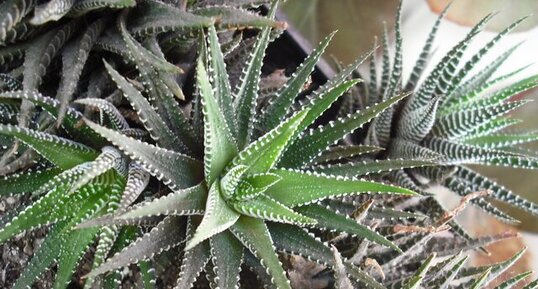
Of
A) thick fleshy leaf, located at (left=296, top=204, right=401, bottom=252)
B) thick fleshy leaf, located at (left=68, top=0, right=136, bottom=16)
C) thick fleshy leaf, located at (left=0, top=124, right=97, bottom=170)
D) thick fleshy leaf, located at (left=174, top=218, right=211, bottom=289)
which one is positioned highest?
thick fleshy leaf, located at (left=68, top=0, right=136, bottom=16)

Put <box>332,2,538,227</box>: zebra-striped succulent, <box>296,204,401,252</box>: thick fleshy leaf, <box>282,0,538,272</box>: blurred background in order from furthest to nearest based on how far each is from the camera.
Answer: <box>282,0,538,272</box>: blurred background → <box>332,2,538,227</box>: zebra-striped succulent → <box>296,204,401,252</box>: thick fleshy leaf

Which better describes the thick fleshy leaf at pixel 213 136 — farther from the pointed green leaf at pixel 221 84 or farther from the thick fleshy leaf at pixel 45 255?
the thick fleshy leaf at pixel 45 255

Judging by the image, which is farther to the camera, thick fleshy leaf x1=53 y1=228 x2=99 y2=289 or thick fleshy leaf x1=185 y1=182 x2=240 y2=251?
thick fleshy leaf x1=53 y1=228 x2=99 y2=289

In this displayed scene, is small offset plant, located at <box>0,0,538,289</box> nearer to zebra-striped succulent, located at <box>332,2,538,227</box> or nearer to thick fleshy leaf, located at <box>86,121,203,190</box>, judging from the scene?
thick fleshy leaf, located at <box>86,121,203,190</box>

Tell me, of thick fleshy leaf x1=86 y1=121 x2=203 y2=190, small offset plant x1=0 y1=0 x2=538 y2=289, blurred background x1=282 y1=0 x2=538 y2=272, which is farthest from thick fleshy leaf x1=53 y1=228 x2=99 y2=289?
blurred background x1=282 y1=0 x2=538 y2=272

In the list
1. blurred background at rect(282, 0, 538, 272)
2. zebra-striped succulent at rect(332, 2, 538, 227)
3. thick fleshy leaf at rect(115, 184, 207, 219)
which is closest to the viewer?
thick fleshy leaf at rect(115, 184, 207, 219)

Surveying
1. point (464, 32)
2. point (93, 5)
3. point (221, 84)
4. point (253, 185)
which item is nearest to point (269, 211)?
point (253, 185)

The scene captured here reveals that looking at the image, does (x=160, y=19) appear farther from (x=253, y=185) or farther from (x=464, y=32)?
(x=464, y=32)
